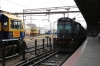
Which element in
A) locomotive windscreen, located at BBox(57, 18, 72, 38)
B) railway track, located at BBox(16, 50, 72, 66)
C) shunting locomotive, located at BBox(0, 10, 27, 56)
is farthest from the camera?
locomotive windscreen, located at BBox(57, 18, 72, 38)

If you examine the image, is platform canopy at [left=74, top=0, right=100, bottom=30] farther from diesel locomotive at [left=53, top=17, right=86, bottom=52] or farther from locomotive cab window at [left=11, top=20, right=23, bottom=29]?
locomotive cab window at [left=11, top=20, right=23, bottom=29]

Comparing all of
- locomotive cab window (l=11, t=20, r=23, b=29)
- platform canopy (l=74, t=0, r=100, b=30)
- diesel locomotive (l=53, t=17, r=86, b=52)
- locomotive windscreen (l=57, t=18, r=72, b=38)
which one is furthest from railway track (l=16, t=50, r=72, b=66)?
platform canopy (l=74, t=0, r=100, b=30)

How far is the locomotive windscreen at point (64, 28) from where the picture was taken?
2058 cm

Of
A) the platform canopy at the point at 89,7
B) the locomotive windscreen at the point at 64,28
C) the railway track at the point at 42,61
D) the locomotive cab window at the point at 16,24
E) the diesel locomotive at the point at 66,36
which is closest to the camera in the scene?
the railway track at the point at 42,61

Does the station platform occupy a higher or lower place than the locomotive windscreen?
lower

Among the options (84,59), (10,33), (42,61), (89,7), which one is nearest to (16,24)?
(10,33)

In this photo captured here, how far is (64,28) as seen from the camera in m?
20.8

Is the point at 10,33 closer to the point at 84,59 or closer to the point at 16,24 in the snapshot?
the point at 16,24

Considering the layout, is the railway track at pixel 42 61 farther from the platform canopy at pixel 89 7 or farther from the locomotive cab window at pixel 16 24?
the platform canopy at pixel 89 7

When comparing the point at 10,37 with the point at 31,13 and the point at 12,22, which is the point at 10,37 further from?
the point at 31,13

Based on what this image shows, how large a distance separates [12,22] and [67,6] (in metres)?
21.9

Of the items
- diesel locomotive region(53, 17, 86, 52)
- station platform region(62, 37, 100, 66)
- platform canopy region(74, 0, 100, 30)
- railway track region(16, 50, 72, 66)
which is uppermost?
platform canopy region(74, 0, 100, 30)

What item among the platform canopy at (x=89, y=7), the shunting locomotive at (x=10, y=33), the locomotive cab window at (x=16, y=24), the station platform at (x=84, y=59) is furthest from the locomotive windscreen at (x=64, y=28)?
the platform canopy at (x=89, y=7)

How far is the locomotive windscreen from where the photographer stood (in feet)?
67.5
